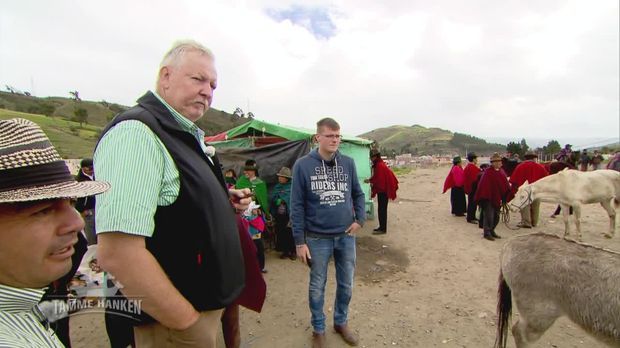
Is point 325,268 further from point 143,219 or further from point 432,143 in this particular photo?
point 432,143

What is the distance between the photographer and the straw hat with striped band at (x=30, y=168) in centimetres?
71

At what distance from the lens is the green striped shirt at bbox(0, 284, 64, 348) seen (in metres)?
0.65

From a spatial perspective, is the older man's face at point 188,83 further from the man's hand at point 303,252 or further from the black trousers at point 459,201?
the black trousers at point 459,201

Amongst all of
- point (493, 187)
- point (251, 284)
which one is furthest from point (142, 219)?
point (493, 187)

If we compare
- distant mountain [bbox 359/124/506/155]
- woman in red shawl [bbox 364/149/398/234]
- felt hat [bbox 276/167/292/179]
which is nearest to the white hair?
felt hat [bbox 276/167/292/179]

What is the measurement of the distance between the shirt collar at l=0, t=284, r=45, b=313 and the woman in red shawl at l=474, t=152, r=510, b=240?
779 cm

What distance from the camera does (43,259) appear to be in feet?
2.58

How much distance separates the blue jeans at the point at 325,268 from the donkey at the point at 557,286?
161cm

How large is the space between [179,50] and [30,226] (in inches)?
40.2

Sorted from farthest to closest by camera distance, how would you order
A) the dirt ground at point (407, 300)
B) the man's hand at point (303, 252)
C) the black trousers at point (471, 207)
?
1. the black trousers at point (471, 207)
2. the dirt ground at point (407, 300)
3. the man's hand at point (303, 252)

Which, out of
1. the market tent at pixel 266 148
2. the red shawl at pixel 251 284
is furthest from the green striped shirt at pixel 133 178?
the market tent at pixel 266 148

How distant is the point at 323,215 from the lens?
9.71 ft

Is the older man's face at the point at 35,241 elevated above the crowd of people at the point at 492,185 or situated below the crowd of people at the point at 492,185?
above

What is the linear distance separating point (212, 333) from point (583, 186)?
8.81 meters
